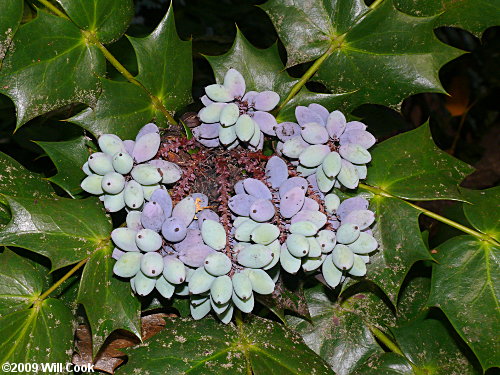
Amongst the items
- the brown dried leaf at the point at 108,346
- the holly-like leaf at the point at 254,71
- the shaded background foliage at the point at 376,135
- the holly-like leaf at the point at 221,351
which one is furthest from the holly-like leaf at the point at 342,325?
the holly-like leaf at the point at 254,71

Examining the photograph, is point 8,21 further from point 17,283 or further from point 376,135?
point 376,135

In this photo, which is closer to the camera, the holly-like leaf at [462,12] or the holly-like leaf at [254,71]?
the holly-like leaf at [254,71]

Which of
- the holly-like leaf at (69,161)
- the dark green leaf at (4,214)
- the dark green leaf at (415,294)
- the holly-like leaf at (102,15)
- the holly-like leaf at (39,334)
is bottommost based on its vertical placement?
the dark green leaf at (415,294)

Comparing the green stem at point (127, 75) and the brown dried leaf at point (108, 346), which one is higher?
the green stem at point (127, 75)

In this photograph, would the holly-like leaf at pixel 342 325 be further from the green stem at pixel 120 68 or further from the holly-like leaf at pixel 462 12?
the holly-like leaf at pixel 462 12

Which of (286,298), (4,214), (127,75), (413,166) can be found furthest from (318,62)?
(4,214)

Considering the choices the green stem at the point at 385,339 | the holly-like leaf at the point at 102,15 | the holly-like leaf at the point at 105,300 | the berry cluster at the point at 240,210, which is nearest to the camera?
the berry cluster at the point at 240,210
